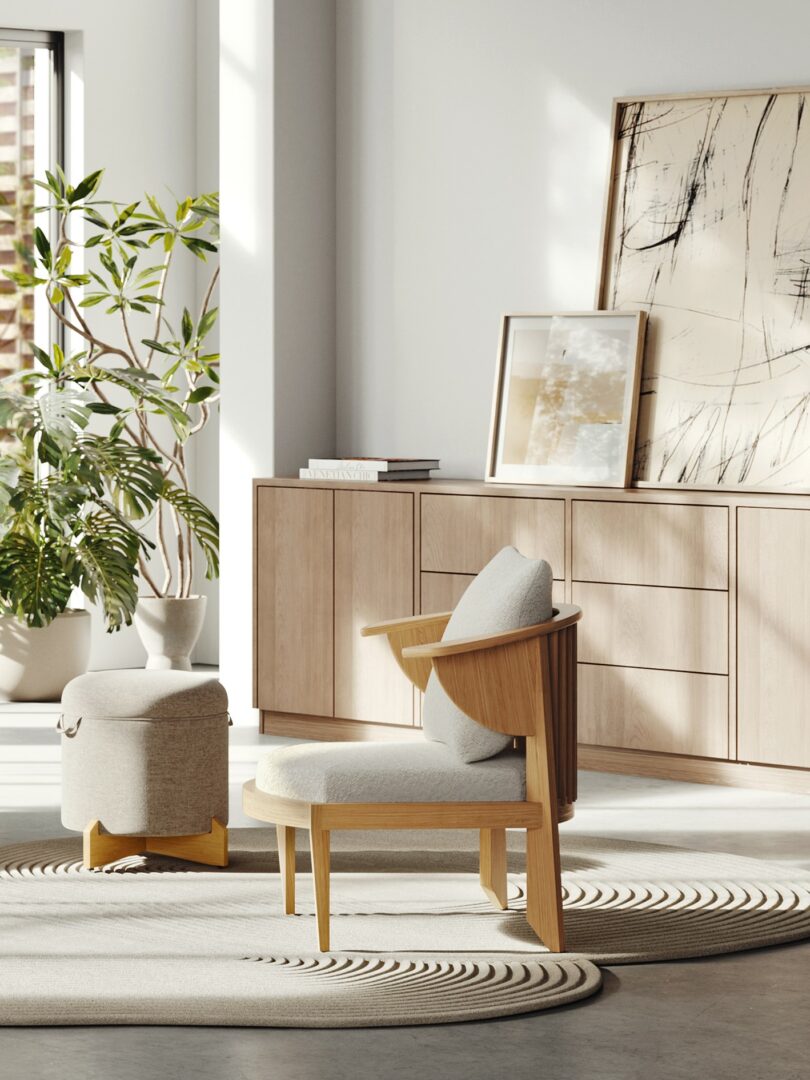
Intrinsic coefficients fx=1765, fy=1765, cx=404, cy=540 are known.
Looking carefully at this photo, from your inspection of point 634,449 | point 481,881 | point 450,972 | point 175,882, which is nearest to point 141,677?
point 175,882

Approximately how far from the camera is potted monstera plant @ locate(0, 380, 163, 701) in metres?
7.22

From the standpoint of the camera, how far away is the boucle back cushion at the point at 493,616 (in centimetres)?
402

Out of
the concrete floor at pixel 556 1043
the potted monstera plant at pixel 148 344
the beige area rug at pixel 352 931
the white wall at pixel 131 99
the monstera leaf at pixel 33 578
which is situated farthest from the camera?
the white wall at pixel 131 99

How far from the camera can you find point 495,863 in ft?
14.2

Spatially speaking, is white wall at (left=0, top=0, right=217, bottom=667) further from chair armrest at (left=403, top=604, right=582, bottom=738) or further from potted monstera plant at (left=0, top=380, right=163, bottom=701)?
chair armrest at (left=403, top=604, right=582, bottom=738)

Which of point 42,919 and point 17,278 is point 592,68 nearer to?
point 17,278

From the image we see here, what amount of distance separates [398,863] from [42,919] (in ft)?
3.40

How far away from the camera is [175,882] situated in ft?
15.1

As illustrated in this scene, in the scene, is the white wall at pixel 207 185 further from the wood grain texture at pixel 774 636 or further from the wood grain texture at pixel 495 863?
the wood grain texture at pixel 495 863

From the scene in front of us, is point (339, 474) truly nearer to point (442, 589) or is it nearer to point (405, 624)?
point (442, 589)

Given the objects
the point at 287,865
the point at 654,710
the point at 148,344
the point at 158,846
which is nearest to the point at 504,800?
the point at 287,865

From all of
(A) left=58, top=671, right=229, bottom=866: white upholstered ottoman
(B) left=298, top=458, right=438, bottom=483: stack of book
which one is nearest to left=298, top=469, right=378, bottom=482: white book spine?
(B) left=298, top=458, right=438, bottom=483: stack of book

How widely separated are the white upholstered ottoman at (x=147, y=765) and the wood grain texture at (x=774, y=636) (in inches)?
73.6

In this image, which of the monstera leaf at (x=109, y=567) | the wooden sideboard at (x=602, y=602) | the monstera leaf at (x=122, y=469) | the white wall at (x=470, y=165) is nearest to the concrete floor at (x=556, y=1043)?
the wooden sideboard at (x=602, y=602)
